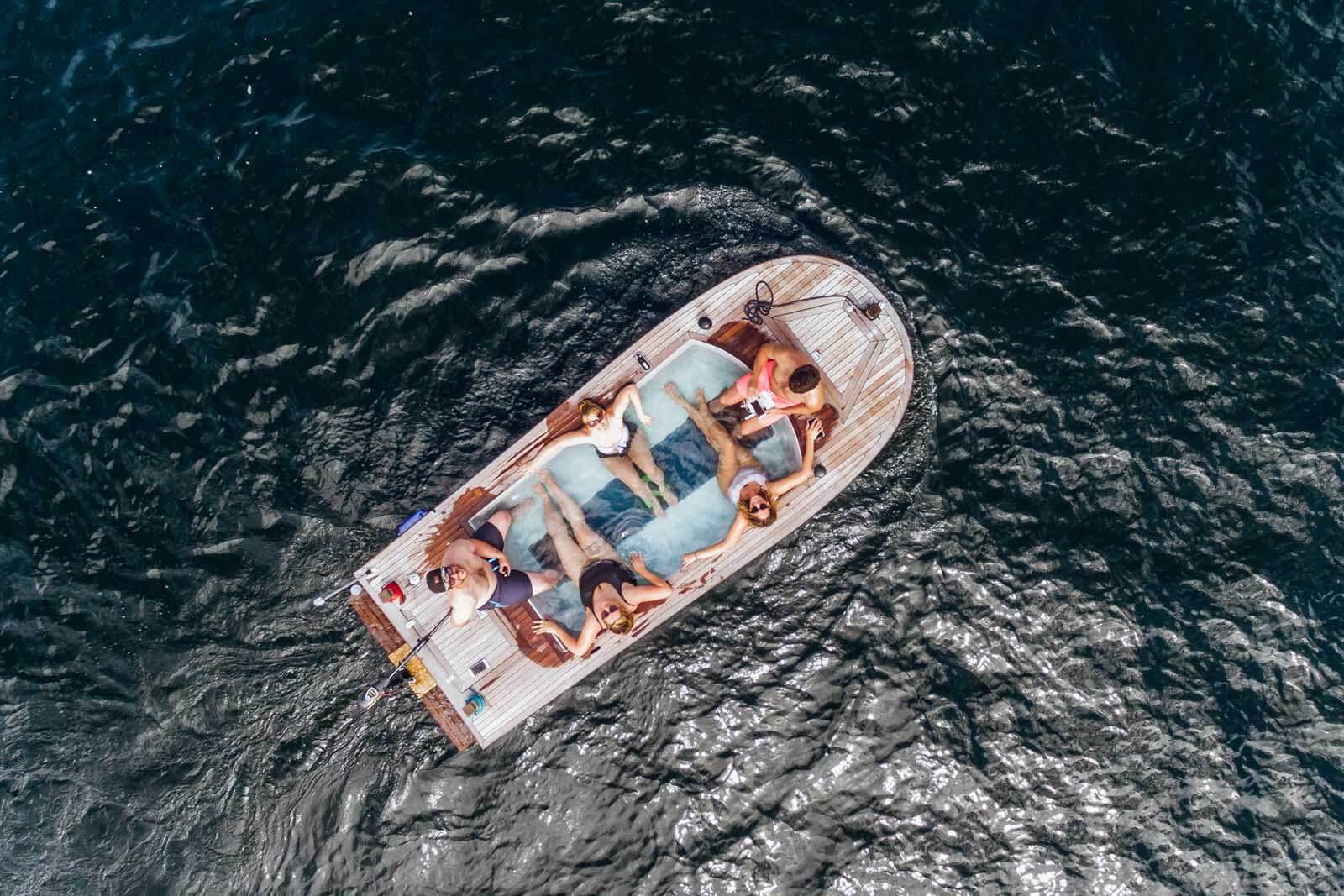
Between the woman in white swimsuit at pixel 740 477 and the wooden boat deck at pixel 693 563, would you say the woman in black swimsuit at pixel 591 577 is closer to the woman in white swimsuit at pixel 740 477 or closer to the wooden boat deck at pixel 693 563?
the wooden boat deck at pixel 693 563

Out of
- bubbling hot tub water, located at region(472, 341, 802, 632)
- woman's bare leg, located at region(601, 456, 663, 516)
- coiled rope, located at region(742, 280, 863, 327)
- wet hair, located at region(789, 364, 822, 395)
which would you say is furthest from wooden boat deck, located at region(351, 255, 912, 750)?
wet hair, located at region(789, 364, 822, 395)

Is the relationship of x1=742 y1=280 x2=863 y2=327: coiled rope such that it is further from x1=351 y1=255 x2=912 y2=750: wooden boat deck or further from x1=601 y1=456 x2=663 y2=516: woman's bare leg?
x1=601 y1=456 x2=663 y2=516: woman's bare leg

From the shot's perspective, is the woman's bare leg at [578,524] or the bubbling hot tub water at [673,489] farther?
the bubbling hot tub water at [673,489]

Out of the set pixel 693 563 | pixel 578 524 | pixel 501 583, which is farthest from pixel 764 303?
pixel 501 583

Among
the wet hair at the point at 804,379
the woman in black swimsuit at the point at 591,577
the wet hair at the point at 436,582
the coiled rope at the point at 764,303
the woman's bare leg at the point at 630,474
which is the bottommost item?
the woman in black swimsuit at the point at 591,577

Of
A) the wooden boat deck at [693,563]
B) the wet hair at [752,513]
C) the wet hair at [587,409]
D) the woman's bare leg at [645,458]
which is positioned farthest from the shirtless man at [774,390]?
the wet hair at [587,409]

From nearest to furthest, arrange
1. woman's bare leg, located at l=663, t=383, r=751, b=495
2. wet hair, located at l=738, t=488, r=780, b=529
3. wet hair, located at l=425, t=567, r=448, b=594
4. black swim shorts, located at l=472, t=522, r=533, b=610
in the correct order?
wet hair, located at l=425, t=567, r=448, b=594 → wet hair, located at l=738, t=488, r=780, b=529 → black swim shorts, located at l=472, t=522, r=533, b=610 → woman's bare leg, located at l=663, t=383, r=751, b=495
